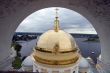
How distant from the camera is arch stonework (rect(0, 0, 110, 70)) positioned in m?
3.34

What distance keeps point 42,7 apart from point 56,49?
10.5ft

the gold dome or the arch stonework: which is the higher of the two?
the arch stonework

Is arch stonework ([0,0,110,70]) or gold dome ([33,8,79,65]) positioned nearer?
arch stonework ([0,0,110,70])

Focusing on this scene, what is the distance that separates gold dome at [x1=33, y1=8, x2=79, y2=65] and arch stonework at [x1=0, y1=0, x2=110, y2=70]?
3052 millimetres

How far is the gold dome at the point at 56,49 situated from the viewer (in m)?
6.61

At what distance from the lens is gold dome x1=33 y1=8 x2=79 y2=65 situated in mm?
6605

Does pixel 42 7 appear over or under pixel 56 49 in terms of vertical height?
over

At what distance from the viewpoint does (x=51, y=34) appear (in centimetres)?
700

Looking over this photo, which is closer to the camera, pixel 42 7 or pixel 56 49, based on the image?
pixel 42 7

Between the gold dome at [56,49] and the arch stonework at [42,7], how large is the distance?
305 cm

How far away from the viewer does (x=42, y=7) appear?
11.7ft

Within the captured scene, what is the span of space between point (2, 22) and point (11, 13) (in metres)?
0.20

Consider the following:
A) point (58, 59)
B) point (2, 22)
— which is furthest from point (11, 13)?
point (58, 59)

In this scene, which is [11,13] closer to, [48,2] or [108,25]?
[48,2]
